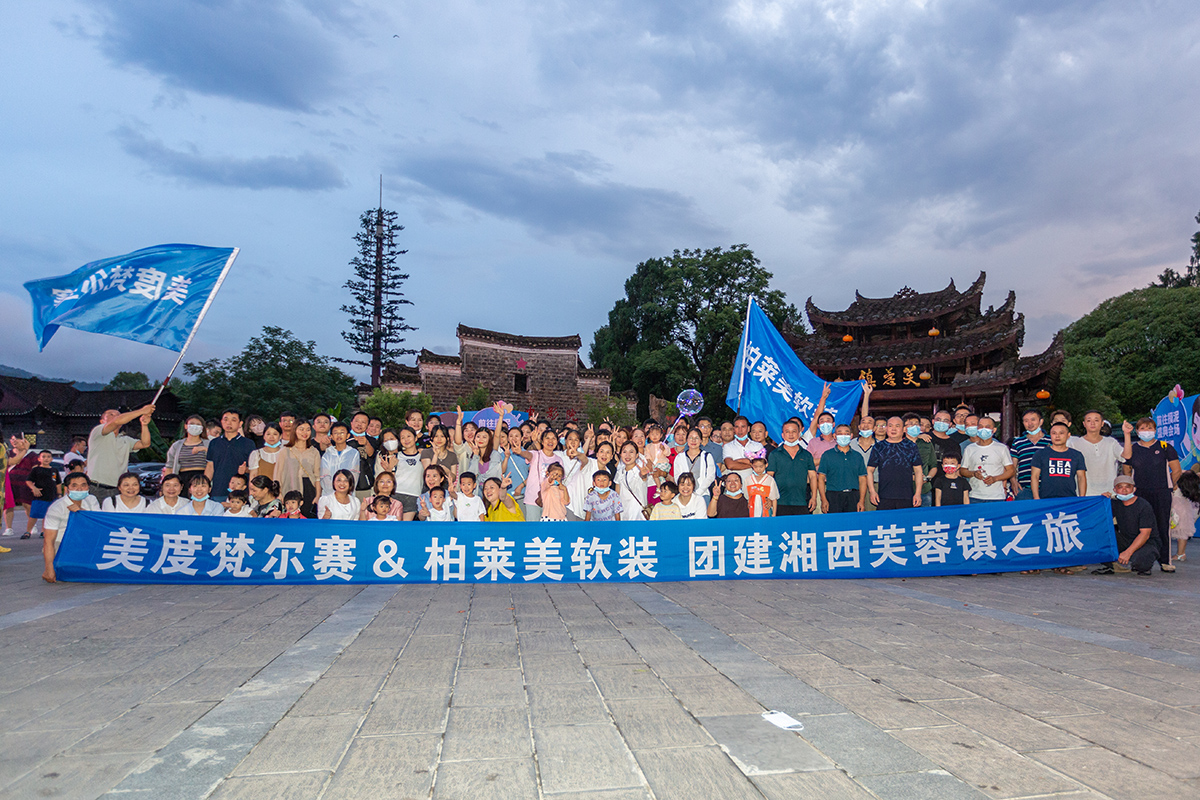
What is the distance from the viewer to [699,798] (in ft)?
6.95

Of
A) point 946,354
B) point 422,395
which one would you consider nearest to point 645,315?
point 422,395

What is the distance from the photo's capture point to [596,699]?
120 inches

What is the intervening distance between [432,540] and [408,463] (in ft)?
3.91

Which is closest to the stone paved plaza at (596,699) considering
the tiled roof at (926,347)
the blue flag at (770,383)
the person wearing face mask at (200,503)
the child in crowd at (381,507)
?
the person wearing face mask at (200,503)

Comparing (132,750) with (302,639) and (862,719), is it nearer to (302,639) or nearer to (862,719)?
(302,639)

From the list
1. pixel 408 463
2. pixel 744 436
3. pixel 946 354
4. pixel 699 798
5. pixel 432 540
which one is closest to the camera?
pixel 699 798

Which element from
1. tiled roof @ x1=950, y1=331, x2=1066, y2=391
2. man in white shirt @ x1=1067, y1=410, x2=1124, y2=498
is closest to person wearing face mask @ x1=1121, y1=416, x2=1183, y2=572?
man in white shirt @ x1=1067, y1=410, x2=1124, y2=498

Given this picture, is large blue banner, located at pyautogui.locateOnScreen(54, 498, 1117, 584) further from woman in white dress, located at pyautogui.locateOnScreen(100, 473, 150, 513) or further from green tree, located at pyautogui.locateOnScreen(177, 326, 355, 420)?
green tree, located at pyautogui.locateOnScreen(177, 326, 355, 420)

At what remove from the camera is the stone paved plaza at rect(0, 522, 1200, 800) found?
7.38ft

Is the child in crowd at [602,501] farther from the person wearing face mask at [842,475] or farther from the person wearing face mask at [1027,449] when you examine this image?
the person wearing face mask at [1027,449]

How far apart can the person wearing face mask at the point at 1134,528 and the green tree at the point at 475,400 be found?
86.2 ft

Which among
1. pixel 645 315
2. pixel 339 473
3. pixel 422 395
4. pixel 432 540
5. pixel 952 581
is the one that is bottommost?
pixel 952 581

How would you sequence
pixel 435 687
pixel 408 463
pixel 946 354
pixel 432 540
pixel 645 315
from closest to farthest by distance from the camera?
pixel 435 687
pixel 432 540
pixel 408 463
pixel 946 354
pixel 645 315

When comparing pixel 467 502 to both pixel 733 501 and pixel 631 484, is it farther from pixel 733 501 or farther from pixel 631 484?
pixel 733 501
